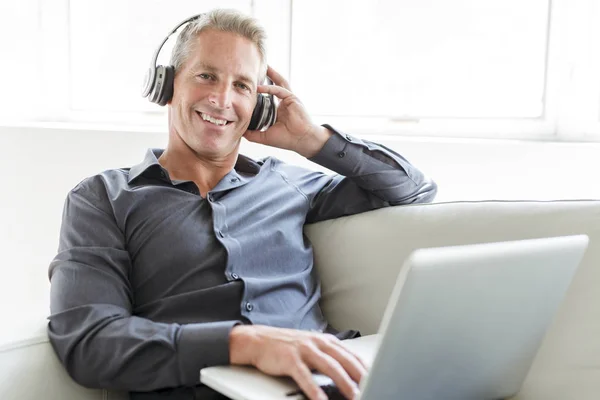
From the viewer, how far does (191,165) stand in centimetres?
168

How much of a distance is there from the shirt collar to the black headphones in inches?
4.3

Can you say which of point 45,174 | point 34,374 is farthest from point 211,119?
point 45,174

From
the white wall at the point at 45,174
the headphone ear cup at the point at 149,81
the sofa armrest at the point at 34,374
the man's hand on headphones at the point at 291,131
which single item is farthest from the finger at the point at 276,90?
the sofa armrest at the point at 34,374

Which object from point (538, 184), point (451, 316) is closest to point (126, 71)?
point (538, 184)

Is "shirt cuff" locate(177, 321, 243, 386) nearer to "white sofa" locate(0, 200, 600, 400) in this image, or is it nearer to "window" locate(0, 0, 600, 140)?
"white sofa" locate(0, 200, 600, 400)

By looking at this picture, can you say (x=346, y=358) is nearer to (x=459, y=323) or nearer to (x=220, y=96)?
(x=459, y=323)

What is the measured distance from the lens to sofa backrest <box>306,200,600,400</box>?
1.33 meters

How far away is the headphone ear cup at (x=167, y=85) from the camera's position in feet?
5.50

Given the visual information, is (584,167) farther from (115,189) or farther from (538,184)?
(115,189)

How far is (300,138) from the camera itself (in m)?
1.71

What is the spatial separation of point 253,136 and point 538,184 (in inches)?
30.6

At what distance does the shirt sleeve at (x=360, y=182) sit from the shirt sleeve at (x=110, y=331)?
52cm

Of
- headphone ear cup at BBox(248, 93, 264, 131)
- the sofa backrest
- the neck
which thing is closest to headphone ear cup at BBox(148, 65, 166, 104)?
the neck

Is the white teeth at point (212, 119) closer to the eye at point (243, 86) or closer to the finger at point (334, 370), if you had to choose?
the eye at point (243, 86)
